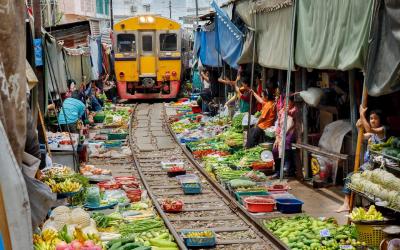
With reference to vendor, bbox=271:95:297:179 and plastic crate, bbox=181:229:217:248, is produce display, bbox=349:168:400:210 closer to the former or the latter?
plastic crate, bbox=181:229:217:248

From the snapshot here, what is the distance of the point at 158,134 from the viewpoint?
20.4m

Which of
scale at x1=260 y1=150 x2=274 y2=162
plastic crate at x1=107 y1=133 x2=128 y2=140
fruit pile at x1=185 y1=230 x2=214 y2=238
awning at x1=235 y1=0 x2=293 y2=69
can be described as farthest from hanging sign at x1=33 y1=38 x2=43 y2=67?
plastic crate at x1=107 y1=133 x2=128 y2=140

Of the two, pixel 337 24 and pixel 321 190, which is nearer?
pixel 337 24

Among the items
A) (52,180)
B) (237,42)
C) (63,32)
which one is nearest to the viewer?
(52,180)

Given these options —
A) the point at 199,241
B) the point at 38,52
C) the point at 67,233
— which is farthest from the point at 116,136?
the point at 67,233

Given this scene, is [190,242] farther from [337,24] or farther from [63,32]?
[63,32]

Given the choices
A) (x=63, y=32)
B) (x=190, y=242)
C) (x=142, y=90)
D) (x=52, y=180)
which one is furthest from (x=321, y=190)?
(x=142, y=90)

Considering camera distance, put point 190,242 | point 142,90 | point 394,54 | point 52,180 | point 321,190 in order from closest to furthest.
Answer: point 394,54 → point 190,242 → point 52,180 → point 321,190 → point 142,90

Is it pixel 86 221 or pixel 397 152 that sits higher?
pixel 397 152

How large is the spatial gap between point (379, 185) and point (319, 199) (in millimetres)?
3005

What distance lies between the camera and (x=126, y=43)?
27734 millimetres

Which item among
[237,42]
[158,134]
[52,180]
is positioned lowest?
[158,134]

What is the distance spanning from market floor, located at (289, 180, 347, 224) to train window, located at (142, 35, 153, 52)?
16.4 meters

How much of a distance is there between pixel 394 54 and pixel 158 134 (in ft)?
42.8
